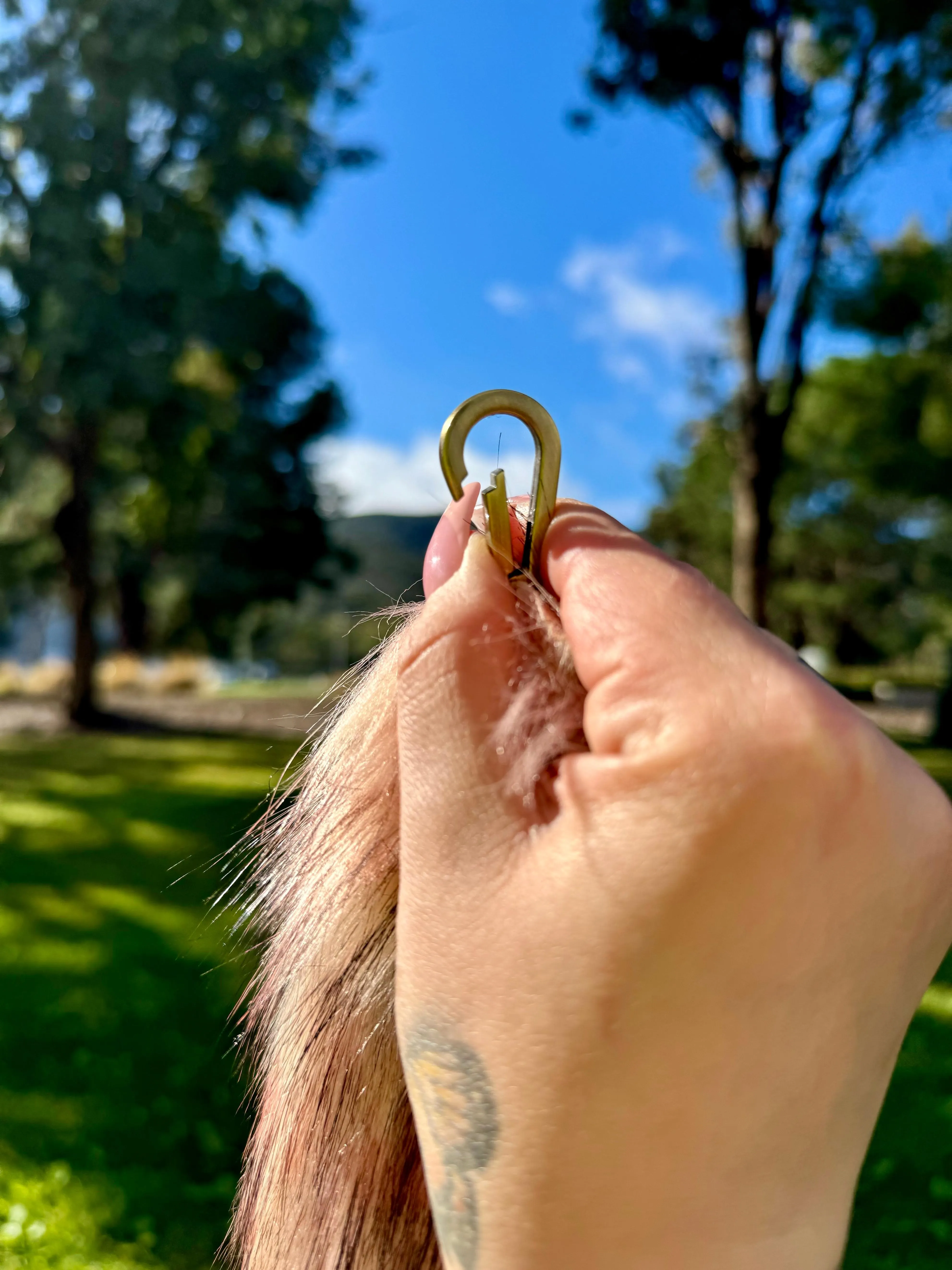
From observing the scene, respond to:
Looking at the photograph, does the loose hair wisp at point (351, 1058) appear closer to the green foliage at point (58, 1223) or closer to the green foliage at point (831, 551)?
the green foliage at point (58, 1223)

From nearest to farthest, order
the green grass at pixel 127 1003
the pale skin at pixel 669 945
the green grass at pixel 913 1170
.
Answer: the pale skin at pixel 669 945 → the green grass at pixel 913 1170 → the green grass at pixel 127 1003

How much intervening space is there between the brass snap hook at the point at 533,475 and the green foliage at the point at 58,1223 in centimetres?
304

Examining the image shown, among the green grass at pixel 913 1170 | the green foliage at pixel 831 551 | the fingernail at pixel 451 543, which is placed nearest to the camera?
the fingernail at pixel 451 543

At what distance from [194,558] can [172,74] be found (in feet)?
36.8

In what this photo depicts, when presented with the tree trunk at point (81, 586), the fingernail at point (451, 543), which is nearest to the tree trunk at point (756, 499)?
the tree trunk at point (81, 586)

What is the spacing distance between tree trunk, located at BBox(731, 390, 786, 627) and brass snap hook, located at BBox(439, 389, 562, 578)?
387 inches

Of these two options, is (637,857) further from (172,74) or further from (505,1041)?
(172,74)

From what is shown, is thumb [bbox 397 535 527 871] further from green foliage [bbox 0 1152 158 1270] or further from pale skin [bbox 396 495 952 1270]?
green foliage [bbox 0 1152 158 1270]

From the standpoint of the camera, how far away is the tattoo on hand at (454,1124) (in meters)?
0.86

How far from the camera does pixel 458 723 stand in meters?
0.89

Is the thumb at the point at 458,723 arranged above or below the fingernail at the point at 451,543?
below

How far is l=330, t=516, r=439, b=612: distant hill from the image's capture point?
1.34 meters

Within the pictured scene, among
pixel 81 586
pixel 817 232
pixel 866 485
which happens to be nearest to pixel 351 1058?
pixel 817 232

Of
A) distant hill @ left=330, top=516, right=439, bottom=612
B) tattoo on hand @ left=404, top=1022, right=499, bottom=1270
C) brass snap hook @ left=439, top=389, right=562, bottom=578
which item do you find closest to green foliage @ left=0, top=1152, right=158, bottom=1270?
distant hill @ left=330, top=516, right=439, bottom=612
